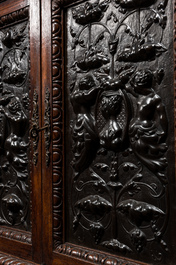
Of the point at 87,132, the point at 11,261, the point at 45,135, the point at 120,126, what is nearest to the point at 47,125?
the point at 45,135

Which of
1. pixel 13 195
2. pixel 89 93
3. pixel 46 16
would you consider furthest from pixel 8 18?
pixel 13 195

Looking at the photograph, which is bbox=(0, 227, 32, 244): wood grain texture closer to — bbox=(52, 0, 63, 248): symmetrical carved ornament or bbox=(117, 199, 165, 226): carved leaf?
bbox=(52, 0, 63, 248): symmetrical carved ornament

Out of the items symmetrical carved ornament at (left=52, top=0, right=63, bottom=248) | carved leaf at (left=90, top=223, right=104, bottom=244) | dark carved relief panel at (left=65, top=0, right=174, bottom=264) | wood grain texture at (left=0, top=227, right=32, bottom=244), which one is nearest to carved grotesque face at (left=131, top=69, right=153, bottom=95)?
dark carved relief panel at (left=65, top=0, right=174, bottom=264)

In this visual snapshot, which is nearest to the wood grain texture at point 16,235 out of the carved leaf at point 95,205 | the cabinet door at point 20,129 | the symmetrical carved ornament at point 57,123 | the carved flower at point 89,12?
the cabinet door at point 20,129

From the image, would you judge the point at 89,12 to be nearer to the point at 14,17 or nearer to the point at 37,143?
the point at 14,17

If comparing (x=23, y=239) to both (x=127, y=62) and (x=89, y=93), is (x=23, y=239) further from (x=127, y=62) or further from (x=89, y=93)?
(x=127, y=62)

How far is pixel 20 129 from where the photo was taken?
1.10 metres

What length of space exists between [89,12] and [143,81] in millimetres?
286

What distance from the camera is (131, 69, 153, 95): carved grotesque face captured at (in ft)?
2.72

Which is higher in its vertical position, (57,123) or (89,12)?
(89,12)

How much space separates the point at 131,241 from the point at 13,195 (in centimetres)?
47

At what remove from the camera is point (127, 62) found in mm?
874

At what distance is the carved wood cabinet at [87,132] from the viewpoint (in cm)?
82

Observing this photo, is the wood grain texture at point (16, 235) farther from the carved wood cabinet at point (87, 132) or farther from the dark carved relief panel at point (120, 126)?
the dark carved relief panel at point (120, 126)
